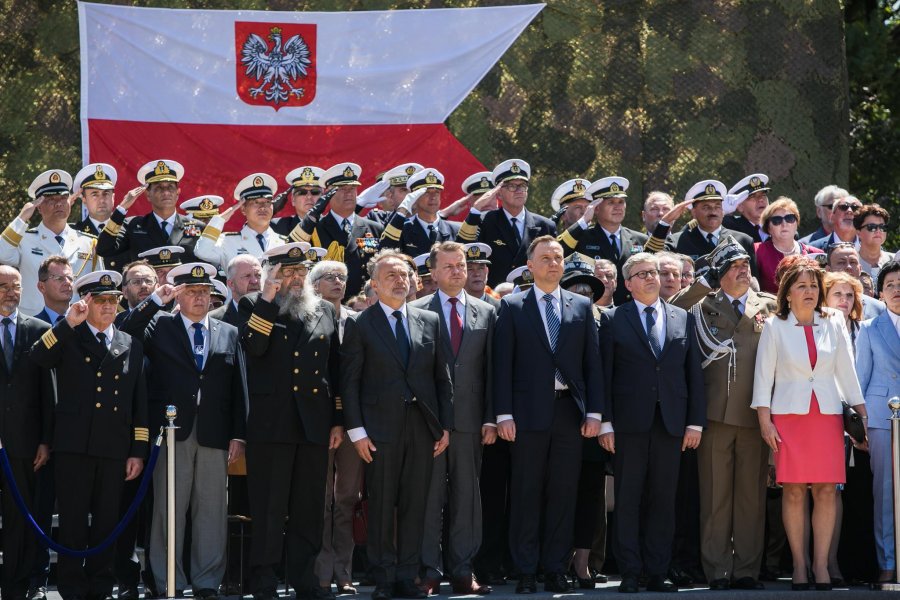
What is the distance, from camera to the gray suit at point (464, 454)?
25.2ft

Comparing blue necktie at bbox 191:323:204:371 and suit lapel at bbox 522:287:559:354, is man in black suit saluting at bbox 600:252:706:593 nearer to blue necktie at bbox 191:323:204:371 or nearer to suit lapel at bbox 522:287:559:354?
suit lapel at bbox 522:287:559:354

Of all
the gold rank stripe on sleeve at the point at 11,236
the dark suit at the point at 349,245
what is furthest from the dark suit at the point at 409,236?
the gold rank stripe on sleeve at the point at 11,236

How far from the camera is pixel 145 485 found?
7477 mm

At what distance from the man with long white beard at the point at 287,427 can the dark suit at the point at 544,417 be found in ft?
3.44

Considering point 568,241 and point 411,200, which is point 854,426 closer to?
point 568,241

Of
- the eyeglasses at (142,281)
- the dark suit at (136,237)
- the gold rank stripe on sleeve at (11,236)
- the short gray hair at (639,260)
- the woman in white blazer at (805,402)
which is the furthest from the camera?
the dark suit at (136,237)

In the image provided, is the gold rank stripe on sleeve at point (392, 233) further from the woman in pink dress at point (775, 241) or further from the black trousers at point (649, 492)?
the black trousers at point (649, 492)

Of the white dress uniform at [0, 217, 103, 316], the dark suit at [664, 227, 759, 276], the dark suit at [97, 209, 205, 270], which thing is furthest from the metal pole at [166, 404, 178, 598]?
the dark suit at [664, 227, 759, 276]

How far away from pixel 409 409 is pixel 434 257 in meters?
0.93

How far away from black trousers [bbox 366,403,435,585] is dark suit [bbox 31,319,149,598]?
1.42 meters

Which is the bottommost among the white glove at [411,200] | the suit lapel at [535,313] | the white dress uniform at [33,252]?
the suit lapel at [535,313]

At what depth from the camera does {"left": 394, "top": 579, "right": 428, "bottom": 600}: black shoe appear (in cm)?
748

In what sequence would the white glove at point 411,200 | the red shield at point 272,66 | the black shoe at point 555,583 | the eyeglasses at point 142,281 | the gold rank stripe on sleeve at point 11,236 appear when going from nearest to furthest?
the black shoe at point 555,583 < the eyeglasses at point 142,281 < the gold rank stripe on sleeve at point 11,236 < the white glove at point 411,200 < the red shield at point 272,66

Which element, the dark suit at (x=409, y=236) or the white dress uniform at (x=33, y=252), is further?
the dark suit at (x=409, y=236)
